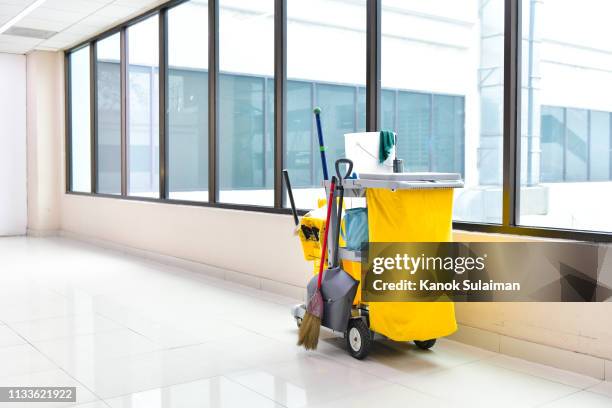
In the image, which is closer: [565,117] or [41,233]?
[565,117]

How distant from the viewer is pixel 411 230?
9.78 feet

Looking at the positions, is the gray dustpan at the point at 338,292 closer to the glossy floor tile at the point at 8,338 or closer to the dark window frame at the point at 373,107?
the dark window frame at the point at 373,107

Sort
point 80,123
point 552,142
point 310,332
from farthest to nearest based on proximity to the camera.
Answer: point 80,123 < point 552,142 < point 310,332

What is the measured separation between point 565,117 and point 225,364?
2420 mm

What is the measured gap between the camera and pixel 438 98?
6609 millimetres

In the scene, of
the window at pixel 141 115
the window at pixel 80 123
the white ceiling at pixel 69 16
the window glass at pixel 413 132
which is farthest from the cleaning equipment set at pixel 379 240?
the window at pixel 80 123

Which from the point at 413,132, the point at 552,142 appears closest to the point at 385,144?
the point at 552,142

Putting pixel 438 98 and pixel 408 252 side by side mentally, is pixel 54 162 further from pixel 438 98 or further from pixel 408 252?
pixel 408 252

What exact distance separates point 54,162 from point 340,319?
277 inches

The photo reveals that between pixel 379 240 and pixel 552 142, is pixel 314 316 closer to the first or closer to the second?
pixel 379 240

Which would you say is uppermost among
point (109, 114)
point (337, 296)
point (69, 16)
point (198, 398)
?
point (69, 16)

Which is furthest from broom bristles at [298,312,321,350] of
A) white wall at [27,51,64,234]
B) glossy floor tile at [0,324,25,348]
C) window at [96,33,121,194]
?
white wall at [27,51,64,234]

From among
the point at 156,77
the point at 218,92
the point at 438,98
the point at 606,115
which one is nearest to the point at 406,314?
the point at 606,115

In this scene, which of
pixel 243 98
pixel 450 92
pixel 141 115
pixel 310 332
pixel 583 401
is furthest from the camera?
pixel 141 115
